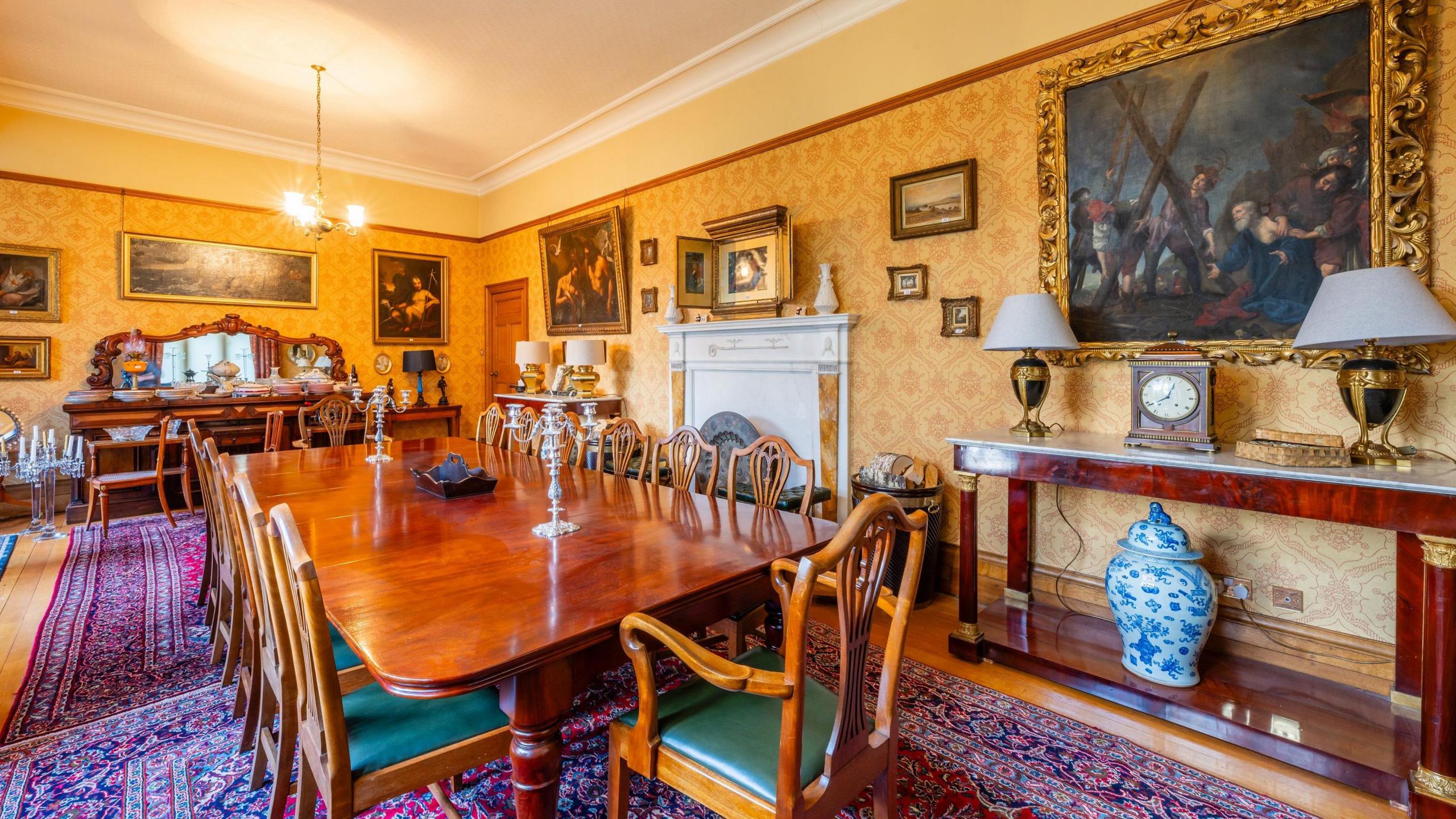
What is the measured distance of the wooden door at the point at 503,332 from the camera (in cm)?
724

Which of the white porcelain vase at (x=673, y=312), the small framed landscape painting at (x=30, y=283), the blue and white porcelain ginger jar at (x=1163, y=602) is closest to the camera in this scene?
the blue and white porcelain ginger jar at (x=1163, y=602)

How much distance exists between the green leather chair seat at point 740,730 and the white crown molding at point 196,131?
7373 millimetres

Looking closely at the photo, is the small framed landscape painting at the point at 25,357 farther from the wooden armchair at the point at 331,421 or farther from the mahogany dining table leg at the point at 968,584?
the mahogany dining table leg at the point at 968,584

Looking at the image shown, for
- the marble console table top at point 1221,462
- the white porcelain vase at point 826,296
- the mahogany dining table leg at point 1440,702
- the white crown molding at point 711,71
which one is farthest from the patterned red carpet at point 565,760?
the white crown molding at point 711,71

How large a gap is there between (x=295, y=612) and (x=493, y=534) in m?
0.72

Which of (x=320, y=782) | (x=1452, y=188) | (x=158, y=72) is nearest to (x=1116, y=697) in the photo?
(x=1452, y=188)

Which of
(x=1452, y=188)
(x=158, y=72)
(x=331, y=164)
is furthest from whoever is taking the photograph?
(x=331, y=164)

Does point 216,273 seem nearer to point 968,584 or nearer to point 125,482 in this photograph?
point 125,482

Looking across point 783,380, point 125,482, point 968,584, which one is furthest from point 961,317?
point 125,482

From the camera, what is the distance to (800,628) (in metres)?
1.07

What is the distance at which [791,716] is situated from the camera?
1.11 m

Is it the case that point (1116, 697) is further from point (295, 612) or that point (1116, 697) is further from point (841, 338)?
point (295, 612)

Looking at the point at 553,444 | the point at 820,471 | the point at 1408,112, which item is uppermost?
the point at 1408,112

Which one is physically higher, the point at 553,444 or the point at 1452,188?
the point at 1452,188
